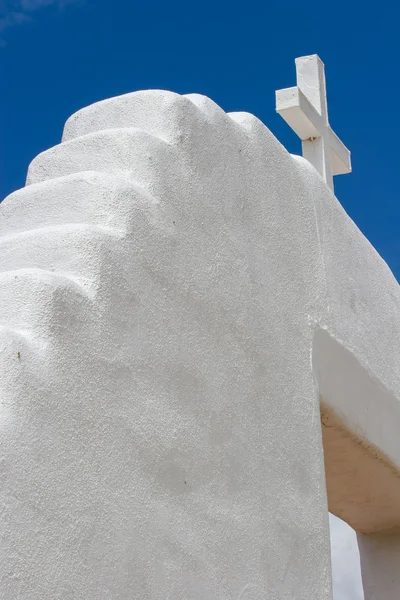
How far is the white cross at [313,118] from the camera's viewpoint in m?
4.41

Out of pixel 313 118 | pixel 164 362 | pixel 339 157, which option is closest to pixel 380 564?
pixel 339 157

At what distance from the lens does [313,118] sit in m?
4.54

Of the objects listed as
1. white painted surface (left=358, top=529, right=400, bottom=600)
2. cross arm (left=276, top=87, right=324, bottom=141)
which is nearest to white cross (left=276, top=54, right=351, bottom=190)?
cross arm (left=276, top=87, right=324, bottom=141)

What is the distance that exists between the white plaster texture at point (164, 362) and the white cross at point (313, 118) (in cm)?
75

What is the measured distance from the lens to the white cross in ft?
14.5

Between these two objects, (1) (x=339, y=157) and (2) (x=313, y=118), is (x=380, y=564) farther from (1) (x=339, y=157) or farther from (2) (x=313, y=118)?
(2) (x=313, y=118)

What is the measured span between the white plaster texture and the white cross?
747mm

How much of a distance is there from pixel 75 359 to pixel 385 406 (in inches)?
80.0

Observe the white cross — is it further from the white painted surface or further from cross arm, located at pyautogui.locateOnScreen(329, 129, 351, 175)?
the white painted surface

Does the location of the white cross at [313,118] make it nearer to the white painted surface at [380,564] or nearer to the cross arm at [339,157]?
the cross arm at [339,157]

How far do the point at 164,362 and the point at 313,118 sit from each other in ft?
7.34

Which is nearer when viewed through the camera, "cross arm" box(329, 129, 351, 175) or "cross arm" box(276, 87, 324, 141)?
"cross arm" box(276, 87, 324, 141)

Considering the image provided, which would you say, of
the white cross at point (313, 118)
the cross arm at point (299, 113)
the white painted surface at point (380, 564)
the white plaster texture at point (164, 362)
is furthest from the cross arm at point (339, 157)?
the white painted surface at point (380, 564)

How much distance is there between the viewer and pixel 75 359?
88.8 inches
